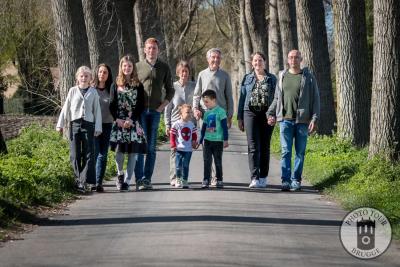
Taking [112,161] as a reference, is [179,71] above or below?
above

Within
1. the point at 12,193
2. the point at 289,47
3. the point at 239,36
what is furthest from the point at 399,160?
the point at 239,36

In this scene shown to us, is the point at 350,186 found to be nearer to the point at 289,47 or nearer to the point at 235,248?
the point at 235,248

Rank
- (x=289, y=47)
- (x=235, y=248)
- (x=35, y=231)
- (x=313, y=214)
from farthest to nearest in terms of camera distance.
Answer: (x=289, y=47)
(x=313, y=214)
(x=35, y=231)
(x=235, y=248)

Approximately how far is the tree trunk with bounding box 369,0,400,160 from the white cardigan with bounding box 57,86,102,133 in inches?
172

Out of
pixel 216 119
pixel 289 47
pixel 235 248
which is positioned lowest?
pixel 235 248

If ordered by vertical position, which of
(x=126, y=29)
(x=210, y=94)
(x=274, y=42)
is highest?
(x=274, y=42)

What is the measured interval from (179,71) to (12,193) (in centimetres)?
377

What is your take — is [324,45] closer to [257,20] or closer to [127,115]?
[127,115]

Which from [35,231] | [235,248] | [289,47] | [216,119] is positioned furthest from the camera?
[289,47]

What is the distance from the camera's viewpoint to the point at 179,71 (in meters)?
14.3

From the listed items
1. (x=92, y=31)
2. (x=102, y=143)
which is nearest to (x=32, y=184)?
(x=102, y=143)

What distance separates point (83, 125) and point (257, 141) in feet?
8.52

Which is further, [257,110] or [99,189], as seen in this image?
[257,110]

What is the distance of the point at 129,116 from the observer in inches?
548
